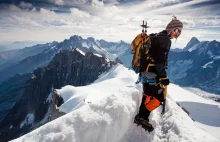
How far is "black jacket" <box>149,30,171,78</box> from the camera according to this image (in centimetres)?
639

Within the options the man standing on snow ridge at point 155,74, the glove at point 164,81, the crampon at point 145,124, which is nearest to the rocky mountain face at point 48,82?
the man standing on snow ridge at point 155,74

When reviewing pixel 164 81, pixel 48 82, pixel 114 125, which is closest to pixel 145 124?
pixel 114 125

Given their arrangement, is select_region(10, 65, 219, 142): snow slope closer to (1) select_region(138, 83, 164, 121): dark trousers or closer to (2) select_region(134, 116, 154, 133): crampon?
(2) select_region(134, 116, 154, 133): crampon

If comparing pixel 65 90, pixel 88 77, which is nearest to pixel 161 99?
pixel 65 90

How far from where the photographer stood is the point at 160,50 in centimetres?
643

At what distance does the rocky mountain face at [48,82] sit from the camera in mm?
111438

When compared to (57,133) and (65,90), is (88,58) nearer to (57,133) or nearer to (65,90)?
(65,90)

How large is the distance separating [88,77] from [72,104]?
282ft

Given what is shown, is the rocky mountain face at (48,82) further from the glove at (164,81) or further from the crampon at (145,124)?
the crampon at (145,124)

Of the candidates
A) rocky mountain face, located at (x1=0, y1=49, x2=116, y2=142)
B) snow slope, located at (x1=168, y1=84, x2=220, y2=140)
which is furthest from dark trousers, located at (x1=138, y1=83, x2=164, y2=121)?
rocky mountain face, located at (x1=0, y1=49, x2=116, y2=142)

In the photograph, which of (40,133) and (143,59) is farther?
(143,59)

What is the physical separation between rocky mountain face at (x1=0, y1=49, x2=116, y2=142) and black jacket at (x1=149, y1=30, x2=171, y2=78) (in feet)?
295

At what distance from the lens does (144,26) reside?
704cm

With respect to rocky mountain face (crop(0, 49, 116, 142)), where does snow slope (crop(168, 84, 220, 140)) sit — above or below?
above
